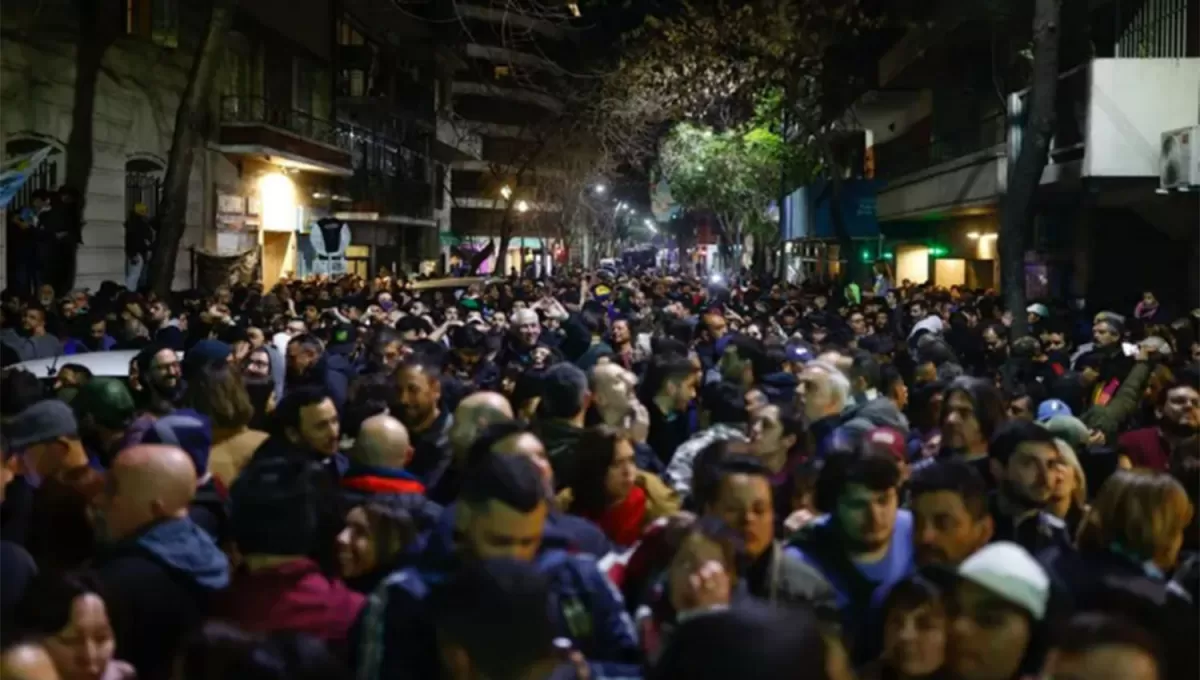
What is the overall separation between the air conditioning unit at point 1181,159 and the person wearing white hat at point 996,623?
11.8 metres

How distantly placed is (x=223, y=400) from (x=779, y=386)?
3.74 m

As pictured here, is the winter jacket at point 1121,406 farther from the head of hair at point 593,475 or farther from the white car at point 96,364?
the white car at point 96,364

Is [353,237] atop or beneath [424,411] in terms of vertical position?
atop

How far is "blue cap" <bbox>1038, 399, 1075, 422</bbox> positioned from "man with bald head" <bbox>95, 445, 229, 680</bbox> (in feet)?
17.2

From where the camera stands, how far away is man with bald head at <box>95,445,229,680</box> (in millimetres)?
4035

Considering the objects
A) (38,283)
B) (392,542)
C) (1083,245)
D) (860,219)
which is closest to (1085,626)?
(392,542)

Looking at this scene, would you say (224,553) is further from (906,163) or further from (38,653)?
(906,163)

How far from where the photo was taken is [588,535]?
15.9 feet

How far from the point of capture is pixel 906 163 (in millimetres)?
35188

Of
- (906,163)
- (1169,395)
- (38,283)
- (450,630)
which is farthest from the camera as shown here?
(906,163)

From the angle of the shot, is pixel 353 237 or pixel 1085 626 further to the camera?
pixel 353 237

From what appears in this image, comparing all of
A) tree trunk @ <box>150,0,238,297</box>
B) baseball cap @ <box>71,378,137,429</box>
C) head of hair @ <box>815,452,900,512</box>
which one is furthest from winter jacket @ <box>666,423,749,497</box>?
tree trunk @ <box>150,0,238,297</box>

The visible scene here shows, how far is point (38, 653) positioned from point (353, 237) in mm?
40209

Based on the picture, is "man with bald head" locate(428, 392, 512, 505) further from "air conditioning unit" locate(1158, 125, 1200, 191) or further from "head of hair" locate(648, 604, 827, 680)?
"air conditioning unit" locate(1158, 125, 1200, 191)
